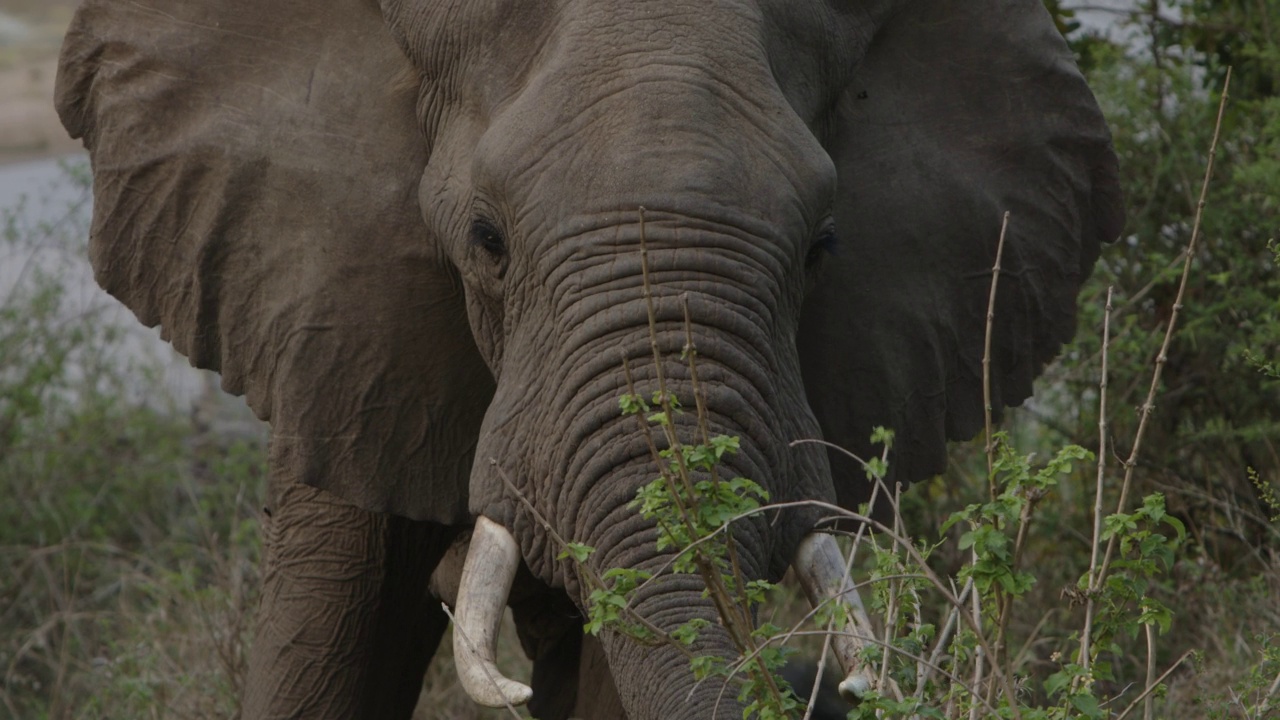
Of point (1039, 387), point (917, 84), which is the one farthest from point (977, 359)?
point (1039, 387)

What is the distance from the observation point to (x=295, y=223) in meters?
3.58

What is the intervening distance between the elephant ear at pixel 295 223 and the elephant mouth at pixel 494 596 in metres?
0.49

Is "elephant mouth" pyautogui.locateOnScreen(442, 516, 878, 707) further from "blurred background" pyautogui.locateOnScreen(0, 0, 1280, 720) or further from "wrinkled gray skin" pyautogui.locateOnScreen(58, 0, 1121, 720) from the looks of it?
"blurred background" pyautogui.locateOnScreen(0, 0, 1280, 720)

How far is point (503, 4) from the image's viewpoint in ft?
10.8

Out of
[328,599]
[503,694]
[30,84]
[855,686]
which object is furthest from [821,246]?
[30,84]

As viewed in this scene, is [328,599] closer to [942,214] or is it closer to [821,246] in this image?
[821,246]

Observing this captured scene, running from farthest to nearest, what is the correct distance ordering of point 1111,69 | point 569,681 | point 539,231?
point 1111,69
point 569,681
point 539,231

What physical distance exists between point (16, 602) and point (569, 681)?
2.05 metres

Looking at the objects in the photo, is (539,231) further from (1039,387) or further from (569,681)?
(1039,387)

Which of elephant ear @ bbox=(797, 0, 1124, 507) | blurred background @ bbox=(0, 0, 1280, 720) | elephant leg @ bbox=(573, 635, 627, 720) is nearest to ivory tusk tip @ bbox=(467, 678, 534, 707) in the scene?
elephant ear @ bbox=(797, 0, 1124, 507)

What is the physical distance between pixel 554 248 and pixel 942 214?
0.97 m

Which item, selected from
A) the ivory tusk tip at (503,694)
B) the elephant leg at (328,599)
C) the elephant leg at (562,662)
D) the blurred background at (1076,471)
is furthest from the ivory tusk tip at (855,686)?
the blurred background at (1076,471)

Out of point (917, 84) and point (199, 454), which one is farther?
point (199, 454)

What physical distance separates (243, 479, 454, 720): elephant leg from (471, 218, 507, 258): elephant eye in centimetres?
81
